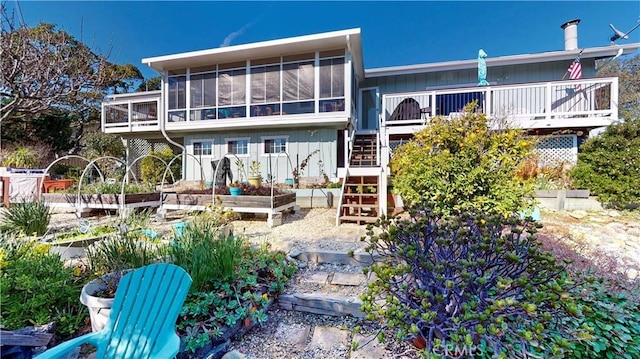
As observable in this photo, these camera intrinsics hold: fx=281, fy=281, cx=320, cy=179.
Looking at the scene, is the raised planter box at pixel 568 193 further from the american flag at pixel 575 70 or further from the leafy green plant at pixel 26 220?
the leafy green plant at pixel 26 220

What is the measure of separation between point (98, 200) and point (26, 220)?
2.03m

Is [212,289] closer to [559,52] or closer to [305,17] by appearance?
[305,17]

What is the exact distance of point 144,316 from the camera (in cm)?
175

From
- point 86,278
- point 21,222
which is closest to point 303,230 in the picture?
point 86,278

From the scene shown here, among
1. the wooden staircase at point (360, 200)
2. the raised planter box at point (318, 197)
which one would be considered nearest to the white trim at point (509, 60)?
the raised planter box at point (318, 197)

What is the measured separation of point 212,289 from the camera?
2.46 metres

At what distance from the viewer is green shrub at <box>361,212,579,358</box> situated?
5.12 feet

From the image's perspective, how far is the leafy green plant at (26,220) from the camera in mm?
4182

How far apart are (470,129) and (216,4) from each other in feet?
29.1

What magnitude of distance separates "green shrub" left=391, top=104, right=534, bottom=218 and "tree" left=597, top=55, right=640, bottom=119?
1576cm

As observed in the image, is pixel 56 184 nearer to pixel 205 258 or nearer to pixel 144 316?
pixel 205 258

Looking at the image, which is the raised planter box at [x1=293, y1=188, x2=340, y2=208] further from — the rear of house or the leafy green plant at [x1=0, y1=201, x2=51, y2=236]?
the leafy green plant at [x1=0, y1=201, x2=51, y2=236]

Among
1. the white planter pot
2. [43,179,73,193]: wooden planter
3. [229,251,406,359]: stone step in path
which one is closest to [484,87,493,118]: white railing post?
[229,251,406,359]: stone step in path

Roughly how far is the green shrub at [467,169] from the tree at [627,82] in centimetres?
1576
